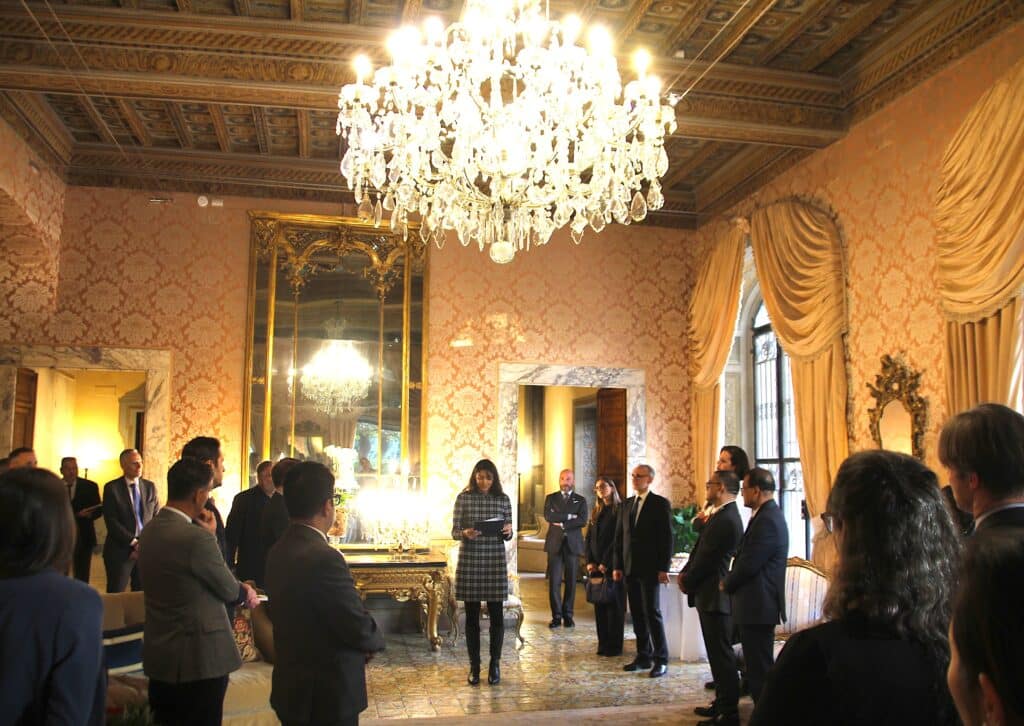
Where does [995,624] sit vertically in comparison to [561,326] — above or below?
below

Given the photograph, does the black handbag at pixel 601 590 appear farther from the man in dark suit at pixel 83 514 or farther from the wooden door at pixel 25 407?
the wooden door at pixel 25 407

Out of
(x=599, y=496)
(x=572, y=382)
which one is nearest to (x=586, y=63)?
(x=599, y=496)

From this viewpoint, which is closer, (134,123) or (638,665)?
(638,665)

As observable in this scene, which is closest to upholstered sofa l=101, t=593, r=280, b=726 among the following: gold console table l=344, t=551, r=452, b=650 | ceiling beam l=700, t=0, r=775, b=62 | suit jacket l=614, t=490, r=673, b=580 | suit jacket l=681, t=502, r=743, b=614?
gold console table l=344, t=551, r=452, b=650

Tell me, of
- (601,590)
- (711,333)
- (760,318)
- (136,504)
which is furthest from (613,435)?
(136,504)

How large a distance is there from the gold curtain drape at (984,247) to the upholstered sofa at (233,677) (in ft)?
15.9

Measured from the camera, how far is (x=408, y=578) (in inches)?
311

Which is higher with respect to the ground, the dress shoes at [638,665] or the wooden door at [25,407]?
the wooden door at [25,407]

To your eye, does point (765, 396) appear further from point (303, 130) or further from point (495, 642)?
point (303, 130)

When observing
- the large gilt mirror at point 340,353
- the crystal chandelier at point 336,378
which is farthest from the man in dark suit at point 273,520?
the crystal chandelier at point 336,378

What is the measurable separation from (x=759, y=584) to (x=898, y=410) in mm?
2756

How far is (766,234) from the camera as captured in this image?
8961 mm

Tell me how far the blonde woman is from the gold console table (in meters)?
1.35

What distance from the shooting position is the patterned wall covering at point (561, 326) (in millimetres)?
10062
